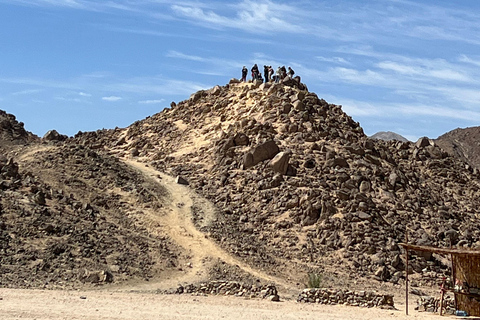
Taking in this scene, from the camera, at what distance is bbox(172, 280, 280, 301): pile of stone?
23922mm

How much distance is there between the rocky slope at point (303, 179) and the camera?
32094mm

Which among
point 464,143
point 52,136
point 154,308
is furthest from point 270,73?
point 464,143

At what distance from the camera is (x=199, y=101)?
4650 cm

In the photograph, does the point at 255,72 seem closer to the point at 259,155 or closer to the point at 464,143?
the point at 259,155

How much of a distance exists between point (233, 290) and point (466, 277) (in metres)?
6.73

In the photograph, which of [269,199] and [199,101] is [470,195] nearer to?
[269,199]

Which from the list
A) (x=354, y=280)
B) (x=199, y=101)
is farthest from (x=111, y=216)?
(x=199, y=101)

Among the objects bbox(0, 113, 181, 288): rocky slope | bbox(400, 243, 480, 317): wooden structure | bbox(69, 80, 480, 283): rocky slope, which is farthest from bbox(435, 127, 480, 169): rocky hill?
bbox(400, 243, 480, 317): wooden structure

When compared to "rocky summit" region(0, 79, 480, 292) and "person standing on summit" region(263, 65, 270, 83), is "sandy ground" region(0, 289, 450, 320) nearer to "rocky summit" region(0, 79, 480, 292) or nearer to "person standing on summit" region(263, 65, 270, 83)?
"rocky summit" region(0, 79, 480, 292)

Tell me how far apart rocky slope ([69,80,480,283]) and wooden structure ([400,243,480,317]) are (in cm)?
824

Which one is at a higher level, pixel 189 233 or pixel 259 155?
pixel 259 155

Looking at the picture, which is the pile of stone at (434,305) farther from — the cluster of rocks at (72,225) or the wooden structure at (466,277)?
the cluster of rocks at (72,225)

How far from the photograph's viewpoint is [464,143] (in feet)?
278

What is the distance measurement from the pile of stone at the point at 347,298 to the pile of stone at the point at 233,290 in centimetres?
99
